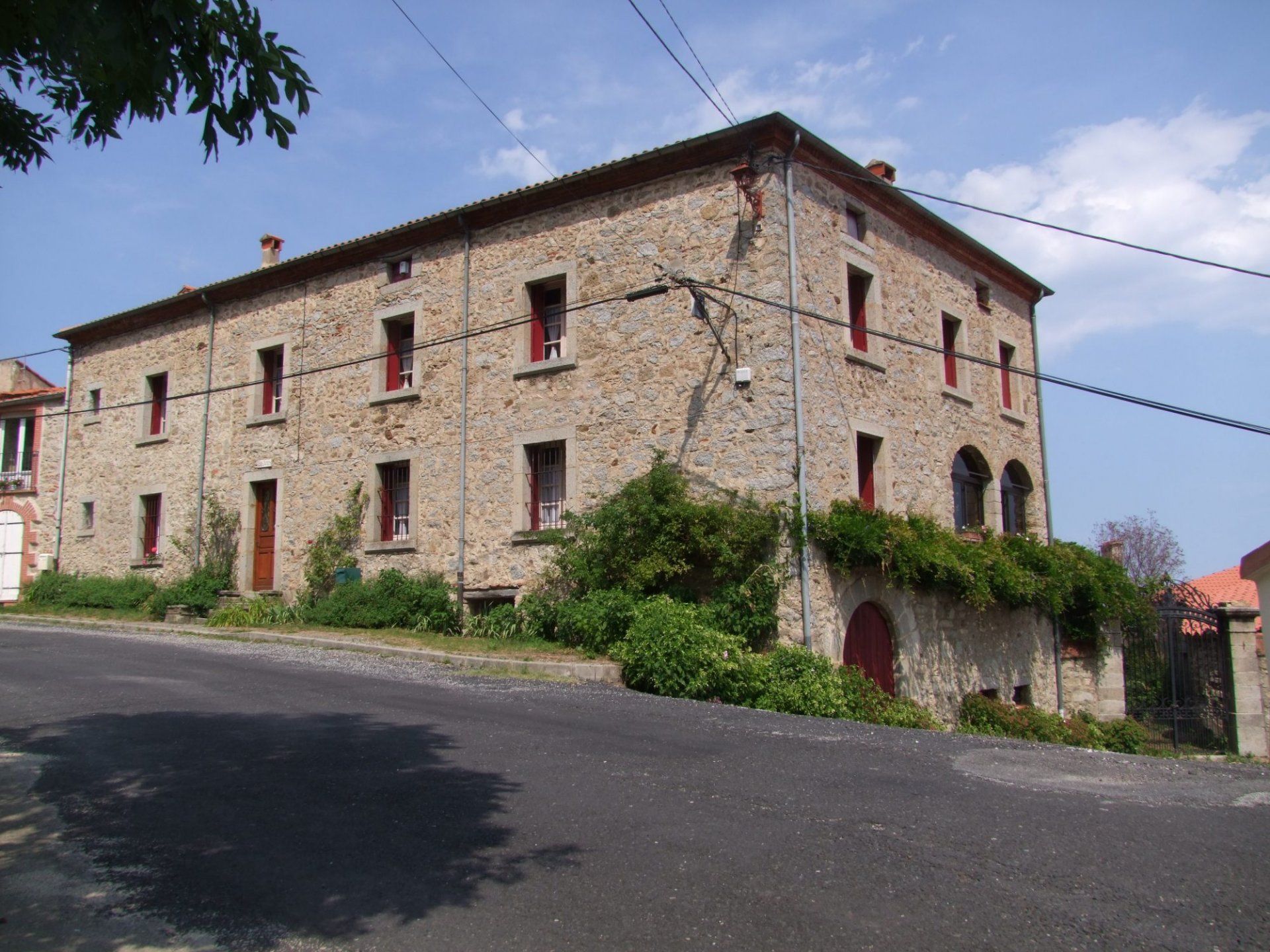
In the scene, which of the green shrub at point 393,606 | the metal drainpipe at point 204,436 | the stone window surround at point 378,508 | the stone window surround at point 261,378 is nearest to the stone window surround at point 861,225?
the stone window surround at point 378,508

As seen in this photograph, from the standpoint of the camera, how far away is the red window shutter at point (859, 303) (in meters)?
14.8

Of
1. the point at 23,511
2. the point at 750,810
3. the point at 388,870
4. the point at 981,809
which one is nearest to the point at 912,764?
the point at 981,809

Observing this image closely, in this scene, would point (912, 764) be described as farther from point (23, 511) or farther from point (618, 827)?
point (23, 511)

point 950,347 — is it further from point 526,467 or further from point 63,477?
point 63,477

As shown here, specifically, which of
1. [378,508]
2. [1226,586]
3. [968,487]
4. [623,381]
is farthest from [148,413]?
[1226,586]

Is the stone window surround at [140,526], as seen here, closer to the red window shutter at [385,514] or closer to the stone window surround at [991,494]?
the red window shutter at [385,514]

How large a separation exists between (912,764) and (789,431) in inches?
231

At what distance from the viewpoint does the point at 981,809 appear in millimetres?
6113

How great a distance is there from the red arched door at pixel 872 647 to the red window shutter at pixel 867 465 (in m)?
1.74

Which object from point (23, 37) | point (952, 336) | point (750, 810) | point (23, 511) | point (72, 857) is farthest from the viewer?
point (23, 511)

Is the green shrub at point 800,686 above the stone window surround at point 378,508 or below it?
below

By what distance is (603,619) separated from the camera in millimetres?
12719

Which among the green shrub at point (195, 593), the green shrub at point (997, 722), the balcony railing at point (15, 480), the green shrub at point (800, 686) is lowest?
the green shrub at point (997, 722)

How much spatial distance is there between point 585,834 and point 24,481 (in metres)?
24.5
